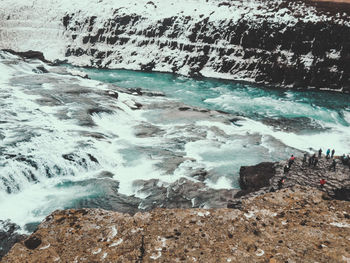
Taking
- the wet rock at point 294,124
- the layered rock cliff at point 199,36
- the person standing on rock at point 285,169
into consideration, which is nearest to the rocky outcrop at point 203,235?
the person standing on rock at point 285,169

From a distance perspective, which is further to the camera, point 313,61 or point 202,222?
point 313,61

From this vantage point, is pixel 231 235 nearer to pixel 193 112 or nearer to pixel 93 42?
pixel 193 112

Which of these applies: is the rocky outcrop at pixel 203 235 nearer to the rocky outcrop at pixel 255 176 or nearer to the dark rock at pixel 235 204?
the dark rock at pixel 235 204

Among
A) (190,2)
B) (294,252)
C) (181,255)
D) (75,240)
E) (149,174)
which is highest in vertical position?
(190,2)

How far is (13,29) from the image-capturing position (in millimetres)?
77312

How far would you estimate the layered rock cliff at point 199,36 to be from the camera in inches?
2109

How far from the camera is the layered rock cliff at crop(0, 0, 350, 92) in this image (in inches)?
2109

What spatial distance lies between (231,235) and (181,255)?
0.86m

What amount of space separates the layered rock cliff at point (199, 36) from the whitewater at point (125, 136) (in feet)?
34.4

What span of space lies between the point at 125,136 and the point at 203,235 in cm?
2285

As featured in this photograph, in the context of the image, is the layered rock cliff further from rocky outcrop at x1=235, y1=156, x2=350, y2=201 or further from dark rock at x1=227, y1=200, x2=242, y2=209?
dark rock at x1=227, y1=200, x2=242, y2=209

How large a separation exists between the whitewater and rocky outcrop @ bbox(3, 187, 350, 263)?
11.8 m

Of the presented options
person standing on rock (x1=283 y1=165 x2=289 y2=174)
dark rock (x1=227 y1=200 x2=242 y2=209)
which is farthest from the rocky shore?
person standing on rock (x1=283 y1=165 x2=289 y2=174)

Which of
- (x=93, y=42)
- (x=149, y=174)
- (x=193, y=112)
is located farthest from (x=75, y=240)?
(x=93, y=42)
